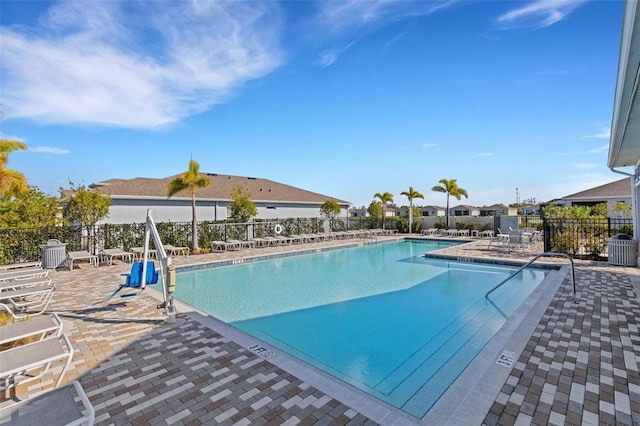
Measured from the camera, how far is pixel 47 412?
2242 millimetres

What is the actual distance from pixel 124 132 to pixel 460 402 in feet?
67.7

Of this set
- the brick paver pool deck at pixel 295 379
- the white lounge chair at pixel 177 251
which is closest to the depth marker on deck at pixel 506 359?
the brick paver pool deck at pixel 295 379

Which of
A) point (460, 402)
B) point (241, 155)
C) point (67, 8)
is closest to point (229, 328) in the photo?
point (460, 402)

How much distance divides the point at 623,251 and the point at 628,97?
26.2 feet

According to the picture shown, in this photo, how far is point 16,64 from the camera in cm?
784

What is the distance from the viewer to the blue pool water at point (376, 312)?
173 inches

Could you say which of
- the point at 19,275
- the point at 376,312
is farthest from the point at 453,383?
the point at 19,275

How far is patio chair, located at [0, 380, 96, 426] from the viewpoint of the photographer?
213 cm

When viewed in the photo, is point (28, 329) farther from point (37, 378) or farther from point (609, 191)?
point (609, 191)

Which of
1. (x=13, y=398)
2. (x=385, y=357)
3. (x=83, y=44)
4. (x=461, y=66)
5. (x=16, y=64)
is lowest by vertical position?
(x=385, y=357)

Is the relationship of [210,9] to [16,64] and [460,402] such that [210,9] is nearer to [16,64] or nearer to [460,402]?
[16,64]

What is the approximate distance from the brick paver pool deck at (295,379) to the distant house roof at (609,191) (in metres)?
25.0

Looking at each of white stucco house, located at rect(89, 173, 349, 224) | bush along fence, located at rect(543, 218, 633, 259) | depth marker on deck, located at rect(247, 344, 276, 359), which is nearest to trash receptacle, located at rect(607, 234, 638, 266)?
bush along fence, located at rect(543, 218, 633, 259)

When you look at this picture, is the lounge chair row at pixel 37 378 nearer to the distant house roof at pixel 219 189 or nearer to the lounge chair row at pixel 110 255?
the lounge chair row at pixel 110 255
